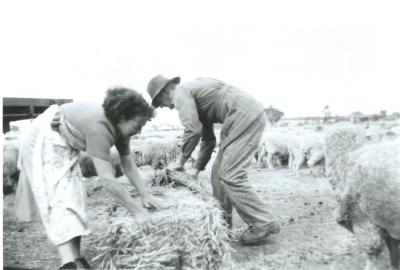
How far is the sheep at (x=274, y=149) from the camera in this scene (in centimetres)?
1374

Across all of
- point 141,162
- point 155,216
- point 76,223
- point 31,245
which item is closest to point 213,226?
point 155,216

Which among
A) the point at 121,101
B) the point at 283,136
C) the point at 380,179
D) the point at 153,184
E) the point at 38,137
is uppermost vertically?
the point at 121,101

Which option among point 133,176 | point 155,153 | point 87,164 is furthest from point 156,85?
point 155,153

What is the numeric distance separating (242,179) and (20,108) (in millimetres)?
3346

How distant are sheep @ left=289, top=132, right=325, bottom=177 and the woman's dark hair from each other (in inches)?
340

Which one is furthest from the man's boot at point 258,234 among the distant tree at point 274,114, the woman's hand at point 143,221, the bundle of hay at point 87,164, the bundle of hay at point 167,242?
the distant tree at point 274,114

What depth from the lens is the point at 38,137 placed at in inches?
135

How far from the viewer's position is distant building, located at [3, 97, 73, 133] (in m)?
5.02

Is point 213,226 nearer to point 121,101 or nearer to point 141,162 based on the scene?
point 121,101

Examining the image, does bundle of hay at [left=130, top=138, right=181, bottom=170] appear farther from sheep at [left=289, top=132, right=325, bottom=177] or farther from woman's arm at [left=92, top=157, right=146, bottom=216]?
woman's arm at [left=92, top=157, right=146, bottom=216]

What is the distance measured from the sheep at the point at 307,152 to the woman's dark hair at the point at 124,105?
8631 millimetres

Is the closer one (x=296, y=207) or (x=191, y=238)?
(x=191, y=238)

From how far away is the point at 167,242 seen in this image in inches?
118

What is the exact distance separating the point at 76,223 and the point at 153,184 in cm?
142
